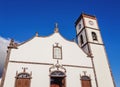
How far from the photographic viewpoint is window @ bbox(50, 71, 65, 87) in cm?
1682

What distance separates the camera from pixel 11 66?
50.6ft

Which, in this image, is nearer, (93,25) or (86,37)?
(86,37)

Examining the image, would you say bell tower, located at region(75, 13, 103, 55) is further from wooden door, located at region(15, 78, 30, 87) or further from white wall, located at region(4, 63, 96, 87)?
wooden door, located at region(15, 78, 30, 87)

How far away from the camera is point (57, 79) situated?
17.5 meters

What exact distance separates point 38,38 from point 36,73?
16.4 feet

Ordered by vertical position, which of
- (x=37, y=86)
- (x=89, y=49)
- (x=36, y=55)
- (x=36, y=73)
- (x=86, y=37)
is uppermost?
(x=86, y=37)

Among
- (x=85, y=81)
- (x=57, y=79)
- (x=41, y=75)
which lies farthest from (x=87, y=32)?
(x=41, y=75)

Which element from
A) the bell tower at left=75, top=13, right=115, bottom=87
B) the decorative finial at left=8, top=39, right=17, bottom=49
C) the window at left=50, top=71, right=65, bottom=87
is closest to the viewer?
the decorative finial at left=8, top=39, right=17, bottom=49

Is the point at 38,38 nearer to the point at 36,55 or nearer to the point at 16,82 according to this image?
the point at 36,55

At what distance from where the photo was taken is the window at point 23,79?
15.1 meters

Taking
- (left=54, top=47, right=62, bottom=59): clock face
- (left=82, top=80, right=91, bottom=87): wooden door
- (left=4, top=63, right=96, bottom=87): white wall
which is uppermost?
→ (left=54, top=47, right=62, bottom=59): clock face

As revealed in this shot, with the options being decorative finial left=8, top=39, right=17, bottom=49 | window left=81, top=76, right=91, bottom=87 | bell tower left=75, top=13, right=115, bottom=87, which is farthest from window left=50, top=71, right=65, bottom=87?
decorative finial left=8, top=39, right=17, bottom=49

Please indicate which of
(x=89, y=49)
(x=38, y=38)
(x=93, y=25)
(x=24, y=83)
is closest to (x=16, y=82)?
(x=24, y=83)

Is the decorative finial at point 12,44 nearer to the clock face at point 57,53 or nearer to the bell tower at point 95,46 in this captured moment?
the clock face at point 57,53
